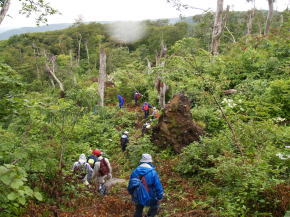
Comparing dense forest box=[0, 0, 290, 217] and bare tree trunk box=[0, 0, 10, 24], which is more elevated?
bare tree trunk box=[0, 0, 10, 24]

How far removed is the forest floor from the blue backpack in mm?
1041

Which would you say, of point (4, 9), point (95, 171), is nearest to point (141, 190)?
point (95, 171)

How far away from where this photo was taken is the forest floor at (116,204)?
4938mm

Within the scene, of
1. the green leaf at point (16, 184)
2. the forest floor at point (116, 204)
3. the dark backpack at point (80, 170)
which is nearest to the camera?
the green leaf at point (16, 184)

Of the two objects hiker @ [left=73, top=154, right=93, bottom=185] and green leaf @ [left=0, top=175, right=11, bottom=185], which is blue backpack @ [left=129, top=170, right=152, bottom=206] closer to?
green leaf @ [left=0, top=175, right=11, bottom=185]

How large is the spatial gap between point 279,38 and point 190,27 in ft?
111

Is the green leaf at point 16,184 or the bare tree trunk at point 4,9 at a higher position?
the bare tree trunk at point 4,9

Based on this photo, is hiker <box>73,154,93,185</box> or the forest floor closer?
the forest floor

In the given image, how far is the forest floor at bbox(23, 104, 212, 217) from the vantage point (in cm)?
494

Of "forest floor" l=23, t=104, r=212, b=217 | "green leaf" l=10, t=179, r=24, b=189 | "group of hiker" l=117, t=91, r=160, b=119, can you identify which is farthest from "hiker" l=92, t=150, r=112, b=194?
"group of hiker" l=117, t=91, r=160, b=119

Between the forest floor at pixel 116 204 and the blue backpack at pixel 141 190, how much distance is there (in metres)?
1.04

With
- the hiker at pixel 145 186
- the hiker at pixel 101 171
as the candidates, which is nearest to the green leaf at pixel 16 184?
the hiker at pixel 145 186

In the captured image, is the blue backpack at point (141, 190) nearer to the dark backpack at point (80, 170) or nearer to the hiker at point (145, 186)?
the hiker at point (145, 186)

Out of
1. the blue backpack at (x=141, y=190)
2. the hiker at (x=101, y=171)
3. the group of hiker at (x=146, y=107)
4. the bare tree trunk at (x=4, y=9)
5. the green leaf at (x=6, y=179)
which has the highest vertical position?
the bare tree trunk at (x=4, y=9)
